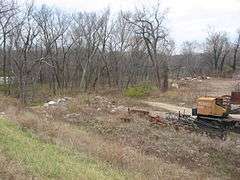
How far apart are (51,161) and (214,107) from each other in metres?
14.5

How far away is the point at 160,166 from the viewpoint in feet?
50.8

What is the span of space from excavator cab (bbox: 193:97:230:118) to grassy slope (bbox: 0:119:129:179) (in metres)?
11.6

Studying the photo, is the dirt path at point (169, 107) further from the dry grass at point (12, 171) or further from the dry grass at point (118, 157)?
the dry grass at point (12, 171)

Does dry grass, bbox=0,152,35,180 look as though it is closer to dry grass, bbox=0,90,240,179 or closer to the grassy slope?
the grassy slope

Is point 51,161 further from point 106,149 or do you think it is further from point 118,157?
point 106,149

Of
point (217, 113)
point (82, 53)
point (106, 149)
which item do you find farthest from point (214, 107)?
point (82, 53)

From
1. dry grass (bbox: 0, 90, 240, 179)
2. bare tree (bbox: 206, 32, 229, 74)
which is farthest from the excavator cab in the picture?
bare tree (bbox: 206, 32, 229, 74)

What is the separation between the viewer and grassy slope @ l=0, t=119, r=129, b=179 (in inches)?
390

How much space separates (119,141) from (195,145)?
3.42 metres

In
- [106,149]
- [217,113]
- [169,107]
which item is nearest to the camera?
[106,149]

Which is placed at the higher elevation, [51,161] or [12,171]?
[12,171]

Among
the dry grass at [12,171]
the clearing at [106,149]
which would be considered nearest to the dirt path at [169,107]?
the clearing at [106,149]

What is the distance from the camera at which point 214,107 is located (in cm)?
2386

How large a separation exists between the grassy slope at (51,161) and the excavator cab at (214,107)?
1157 cm
